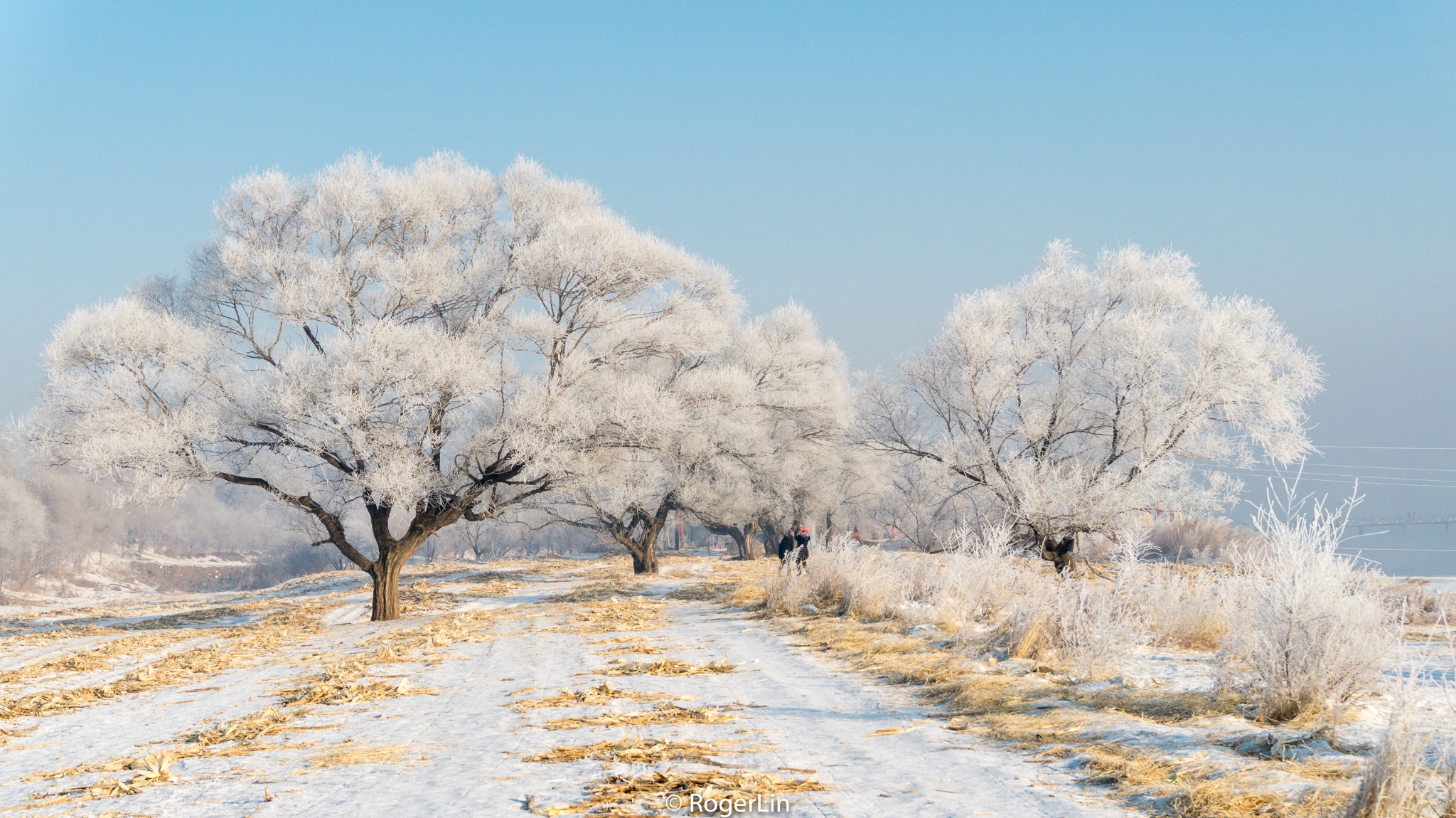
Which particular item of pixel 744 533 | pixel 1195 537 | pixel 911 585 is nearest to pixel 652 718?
pixel 911 585

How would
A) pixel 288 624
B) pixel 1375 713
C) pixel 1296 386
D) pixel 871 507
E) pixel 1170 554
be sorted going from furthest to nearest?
pixel 871 507 < pixel 1170 554 < pixel 1296 386 < pixel 288 624 < pixel 1375 713

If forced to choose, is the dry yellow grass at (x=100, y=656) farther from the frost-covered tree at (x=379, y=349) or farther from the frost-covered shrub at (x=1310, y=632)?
the frost-covered shrub at (x=1310, y=632)

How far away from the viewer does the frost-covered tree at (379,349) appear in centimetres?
1358

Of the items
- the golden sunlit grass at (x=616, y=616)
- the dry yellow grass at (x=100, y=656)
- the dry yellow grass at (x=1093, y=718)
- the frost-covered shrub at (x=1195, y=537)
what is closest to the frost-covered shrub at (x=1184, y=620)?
the dry yellow grass at (x=1093, y=718)

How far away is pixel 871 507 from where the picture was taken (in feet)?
174

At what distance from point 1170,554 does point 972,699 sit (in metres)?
38.4

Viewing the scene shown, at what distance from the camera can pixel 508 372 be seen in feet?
51.3

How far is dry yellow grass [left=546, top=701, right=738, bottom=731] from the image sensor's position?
532 centimetres

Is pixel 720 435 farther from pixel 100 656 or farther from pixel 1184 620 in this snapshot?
pixel 1184 620

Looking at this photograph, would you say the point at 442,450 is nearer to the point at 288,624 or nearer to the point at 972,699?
the point at 288,624

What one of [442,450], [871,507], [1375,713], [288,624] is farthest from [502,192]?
[871,507]

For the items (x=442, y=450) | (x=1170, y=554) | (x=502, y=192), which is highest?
(x=502, y=192)

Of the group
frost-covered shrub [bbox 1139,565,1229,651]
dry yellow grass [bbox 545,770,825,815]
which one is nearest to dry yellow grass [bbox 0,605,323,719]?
dry yellow grass [bbox 545,770,825,815]

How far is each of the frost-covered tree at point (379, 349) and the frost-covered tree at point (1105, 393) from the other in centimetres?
699
